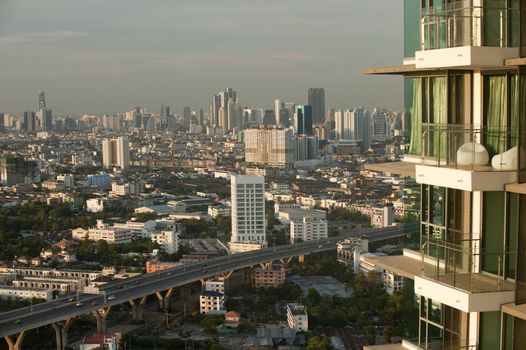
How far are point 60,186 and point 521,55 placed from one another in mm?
20687

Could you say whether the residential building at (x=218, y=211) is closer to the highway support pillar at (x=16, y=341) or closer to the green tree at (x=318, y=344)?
the highway support pillar at (x=16, y=341)

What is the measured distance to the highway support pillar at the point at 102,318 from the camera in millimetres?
8436

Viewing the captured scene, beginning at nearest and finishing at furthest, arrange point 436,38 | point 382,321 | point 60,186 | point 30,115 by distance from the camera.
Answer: point 436,38 < point 382,321 < point 60,186 < point 30,115

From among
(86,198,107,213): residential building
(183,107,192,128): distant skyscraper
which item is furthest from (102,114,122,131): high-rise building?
(86,198,107,213): residential building

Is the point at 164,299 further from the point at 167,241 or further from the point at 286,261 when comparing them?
the point at 167,241

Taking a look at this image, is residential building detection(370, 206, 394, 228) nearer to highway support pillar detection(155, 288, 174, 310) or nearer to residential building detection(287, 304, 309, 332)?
highway support pillar detection(155, 288, 174, 310)

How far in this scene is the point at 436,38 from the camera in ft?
4.00

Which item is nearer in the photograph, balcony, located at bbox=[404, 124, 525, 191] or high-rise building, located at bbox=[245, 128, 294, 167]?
balcony, located at bbox=[404, 124, 525, 191]

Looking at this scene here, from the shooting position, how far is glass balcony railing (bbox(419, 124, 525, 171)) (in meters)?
1.13

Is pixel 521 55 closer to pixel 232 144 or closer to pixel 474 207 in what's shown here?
pixel 474 207

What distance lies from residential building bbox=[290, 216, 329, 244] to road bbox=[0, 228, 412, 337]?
1.75 ft

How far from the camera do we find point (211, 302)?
9.05m

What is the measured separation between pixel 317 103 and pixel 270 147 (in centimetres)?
658

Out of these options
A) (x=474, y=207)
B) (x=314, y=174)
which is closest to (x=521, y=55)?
(x=474, y=207)
